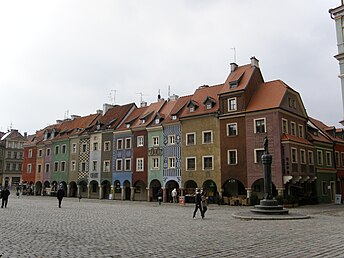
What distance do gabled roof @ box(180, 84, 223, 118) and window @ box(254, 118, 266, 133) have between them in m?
4.76

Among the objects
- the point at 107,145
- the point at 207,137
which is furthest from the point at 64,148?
the point at 207,137

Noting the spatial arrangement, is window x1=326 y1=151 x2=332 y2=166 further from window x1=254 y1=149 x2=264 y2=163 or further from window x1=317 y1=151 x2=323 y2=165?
window x1=254 y1=149 x2=264 y2=163

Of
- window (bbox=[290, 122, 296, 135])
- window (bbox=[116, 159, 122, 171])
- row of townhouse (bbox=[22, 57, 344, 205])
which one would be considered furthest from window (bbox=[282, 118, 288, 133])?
window (bbox=[116, 159, 122, 171])

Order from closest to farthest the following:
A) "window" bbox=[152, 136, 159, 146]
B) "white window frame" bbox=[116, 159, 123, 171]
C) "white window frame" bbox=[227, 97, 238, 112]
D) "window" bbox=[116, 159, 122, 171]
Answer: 1. "white window frame" bbox=[227, 97, 238, 112]
2. "window" bbox=[152, 136, 159, 146]
3. "white window frame" bbox=[116, 159, 123, 171]
4. "window" bbox=[116, 159, 122, 171]

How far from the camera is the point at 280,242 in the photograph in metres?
11.2

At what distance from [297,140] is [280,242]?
2466 centimetres

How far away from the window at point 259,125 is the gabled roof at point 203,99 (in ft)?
15.6

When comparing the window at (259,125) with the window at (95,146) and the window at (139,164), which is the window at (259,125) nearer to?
the window at (139,164)

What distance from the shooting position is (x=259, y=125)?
112 ft

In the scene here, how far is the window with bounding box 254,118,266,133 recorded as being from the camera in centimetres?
3378

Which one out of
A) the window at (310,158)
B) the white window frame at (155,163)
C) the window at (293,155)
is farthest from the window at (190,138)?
the window at (310,158)

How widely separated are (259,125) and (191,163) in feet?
28.2

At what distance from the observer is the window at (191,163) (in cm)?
3817

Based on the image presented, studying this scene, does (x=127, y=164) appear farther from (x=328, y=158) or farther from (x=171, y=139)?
(x=328, y=158)
